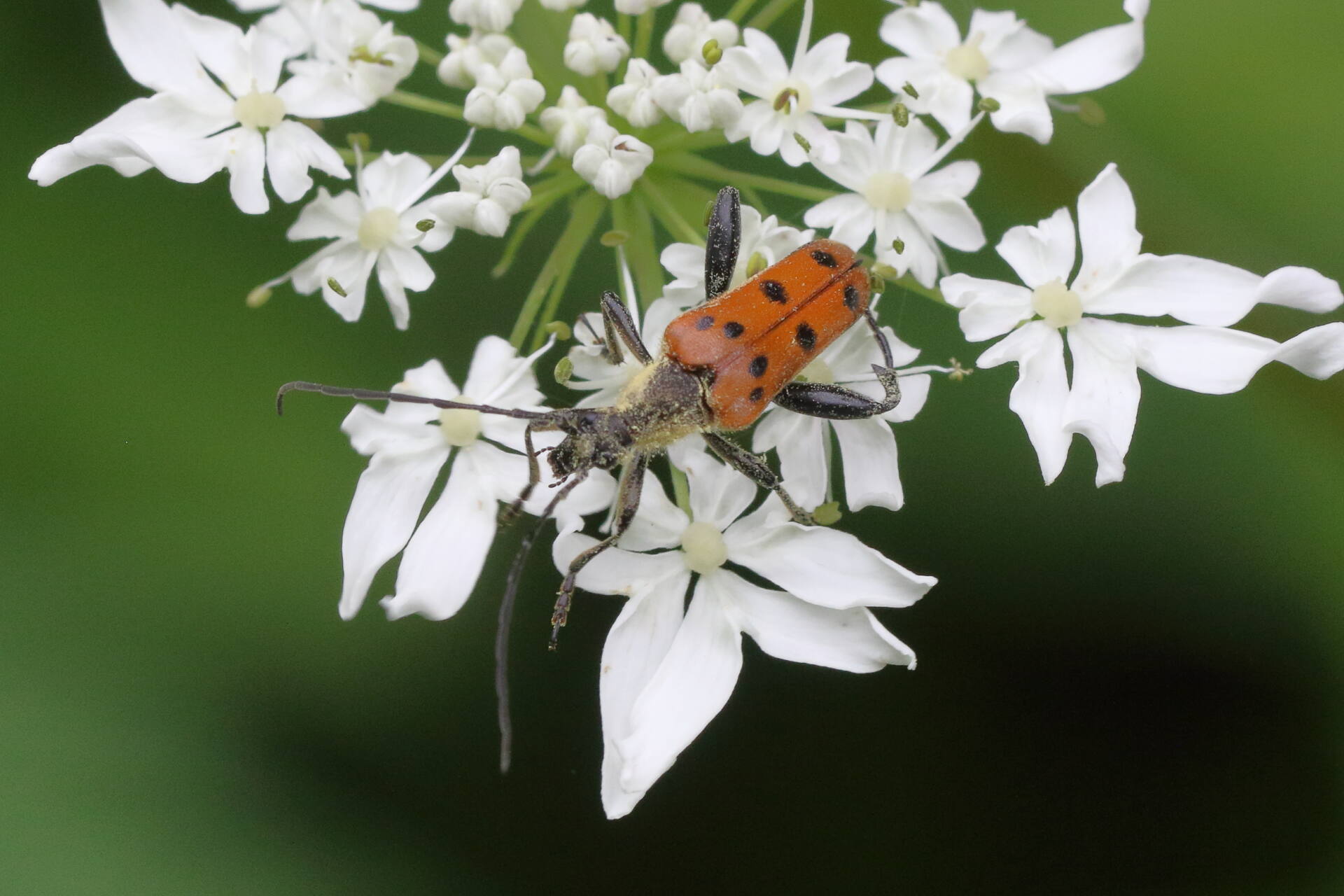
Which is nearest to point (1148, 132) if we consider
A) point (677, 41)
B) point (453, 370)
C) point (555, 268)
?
point (677, 41)

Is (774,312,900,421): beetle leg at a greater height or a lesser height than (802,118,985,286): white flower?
lesser

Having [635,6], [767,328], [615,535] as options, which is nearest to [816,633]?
[615,535]

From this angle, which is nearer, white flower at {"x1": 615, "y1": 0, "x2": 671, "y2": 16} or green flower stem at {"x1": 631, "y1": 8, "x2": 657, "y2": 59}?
white flower at {"x1": 615, "y1": 0, "x2": 671, "y2": 16}

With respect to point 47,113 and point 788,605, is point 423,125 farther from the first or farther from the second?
point 788,605

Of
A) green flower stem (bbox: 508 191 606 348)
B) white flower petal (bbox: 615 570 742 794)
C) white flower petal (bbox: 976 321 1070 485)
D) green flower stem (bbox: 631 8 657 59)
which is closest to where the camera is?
white flower petal (bbox: 615 570 742 794)

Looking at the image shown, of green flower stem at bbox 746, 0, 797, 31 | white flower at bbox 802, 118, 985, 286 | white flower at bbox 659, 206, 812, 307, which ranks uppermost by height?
green flower stem at bbox 746, 0, 797, 31

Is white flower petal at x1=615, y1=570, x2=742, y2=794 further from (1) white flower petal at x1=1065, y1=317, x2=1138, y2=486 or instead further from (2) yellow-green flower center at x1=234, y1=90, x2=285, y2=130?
(2) yellow-green flower center at x1=234, y1=90, x2=285, y2=130

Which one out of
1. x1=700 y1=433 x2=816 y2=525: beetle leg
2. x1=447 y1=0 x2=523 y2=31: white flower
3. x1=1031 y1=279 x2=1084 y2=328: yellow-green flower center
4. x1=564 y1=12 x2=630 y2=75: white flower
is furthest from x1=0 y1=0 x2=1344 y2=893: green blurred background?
x1=700 y1=433 x2=816 y2=525: beetle leg

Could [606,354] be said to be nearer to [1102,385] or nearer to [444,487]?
[444,487]
